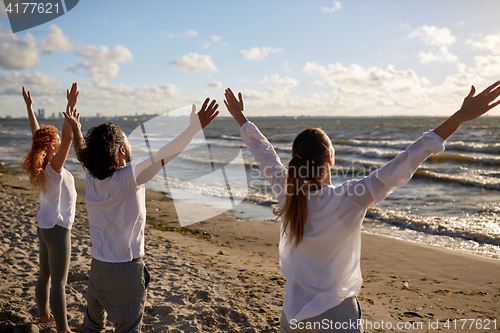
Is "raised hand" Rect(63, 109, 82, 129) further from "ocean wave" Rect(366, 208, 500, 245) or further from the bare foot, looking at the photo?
"ocean wave" Rect(366, 208, 500, 245)

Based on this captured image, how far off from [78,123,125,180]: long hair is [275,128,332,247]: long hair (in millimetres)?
1168

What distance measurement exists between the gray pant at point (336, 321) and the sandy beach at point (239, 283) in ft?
6.44

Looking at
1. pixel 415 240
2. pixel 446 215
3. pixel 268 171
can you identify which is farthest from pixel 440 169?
pixel 268 171

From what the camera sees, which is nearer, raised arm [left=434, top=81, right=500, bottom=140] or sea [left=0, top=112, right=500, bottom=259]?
raised arm [left=434, top=81, right=500, bottom=140]

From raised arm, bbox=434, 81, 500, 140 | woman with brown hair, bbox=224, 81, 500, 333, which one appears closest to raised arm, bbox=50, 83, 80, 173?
woman with brown hair, bbox=224, 81, 500, 333

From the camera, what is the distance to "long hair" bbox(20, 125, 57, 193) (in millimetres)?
3045

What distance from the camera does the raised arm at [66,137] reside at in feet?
8.81

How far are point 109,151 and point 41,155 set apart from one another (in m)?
1.30

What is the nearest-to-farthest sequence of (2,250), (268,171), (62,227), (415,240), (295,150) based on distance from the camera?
(295,150)
(268,171)
(62,227)
(2,250)
(415,240)

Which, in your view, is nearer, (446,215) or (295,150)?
(295,150)

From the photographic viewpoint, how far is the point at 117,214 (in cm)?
221

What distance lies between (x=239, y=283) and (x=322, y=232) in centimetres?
337

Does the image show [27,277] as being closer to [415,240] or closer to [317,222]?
[317,222]

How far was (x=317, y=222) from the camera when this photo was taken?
5.76 ft
